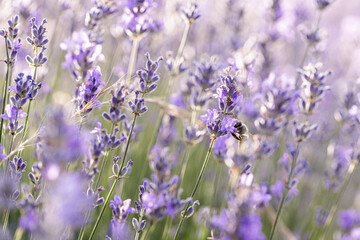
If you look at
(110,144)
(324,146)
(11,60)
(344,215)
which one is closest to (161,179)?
(110,144)

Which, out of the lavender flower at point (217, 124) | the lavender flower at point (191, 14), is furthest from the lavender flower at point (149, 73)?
the lavender flower at point (191, 14)

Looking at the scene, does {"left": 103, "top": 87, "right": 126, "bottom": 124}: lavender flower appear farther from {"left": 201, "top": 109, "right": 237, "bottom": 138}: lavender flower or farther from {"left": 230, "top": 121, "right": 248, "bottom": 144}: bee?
{"left": 230, "top": 121, "right": 248, "bottom": 144}: bee

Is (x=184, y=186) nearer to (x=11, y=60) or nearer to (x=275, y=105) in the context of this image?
(x=275, y=105)

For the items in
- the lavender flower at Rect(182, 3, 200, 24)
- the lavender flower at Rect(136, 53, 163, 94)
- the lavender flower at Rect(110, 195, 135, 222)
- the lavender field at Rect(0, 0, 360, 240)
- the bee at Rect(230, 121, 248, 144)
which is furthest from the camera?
the lavender flower at Rect(182, 3, 200, 24)

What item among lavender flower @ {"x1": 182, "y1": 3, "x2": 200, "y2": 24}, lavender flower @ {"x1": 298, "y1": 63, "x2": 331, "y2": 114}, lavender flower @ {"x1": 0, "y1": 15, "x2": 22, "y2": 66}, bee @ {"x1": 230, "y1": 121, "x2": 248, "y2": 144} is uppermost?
Answer: lavender flower @ {"x1": 182, "y1": 3, "x2": 200, "y2": 24}

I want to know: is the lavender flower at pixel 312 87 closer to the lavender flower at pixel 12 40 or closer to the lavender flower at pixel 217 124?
the lavender flower at pixel 217 124

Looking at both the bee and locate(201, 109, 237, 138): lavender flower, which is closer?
locate(201, 109, 237, 138): lavender flower

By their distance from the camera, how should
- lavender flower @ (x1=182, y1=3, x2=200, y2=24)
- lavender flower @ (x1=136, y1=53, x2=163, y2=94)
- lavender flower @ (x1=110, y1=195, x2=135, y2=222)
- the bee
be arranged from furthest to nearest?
lavender flower @ (x1=182, y1=3, x2=200, y2=24), the bee, lavender flower @ (x1=136, y1=53, x2=163, y2=94), lavender flower @ (x1=110, y1=195, x2=135, y2=222)

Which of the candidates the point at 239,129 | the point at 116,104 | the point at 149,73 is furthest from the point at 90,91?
the point at 239,129

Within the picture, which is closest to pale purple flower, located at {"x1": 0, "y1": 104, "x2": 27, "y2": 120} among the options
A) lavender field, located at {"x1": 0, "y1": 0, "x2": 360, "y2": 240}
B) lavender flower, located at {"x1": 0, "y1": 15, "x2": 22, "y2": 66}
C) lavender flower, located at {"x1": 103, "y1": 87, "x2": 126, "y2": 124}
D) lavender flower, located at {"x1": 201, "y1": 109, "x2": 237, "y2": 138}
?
lavender field, located at {"x1": 0, "y1": 0, "x2": 360, "y2": 240}
